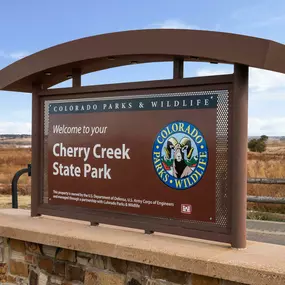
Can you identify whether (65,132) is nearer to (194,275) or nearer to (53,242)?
(53,242)

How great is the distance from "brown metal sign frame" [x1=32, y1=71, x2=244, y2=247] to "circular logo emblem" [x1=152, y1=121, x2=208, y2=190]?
1.00 ft

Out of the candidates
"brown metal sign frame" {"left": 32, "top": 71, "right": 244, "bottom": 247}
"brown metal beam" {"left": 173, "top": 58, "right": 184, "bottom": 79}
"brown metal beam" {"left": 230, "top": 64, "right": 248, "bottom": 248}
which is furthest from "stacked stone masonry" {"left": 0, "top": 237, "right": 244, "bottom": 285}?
"brown metal beam" {"left": 173, "top": 58, "right": 184, "bottom": 79}

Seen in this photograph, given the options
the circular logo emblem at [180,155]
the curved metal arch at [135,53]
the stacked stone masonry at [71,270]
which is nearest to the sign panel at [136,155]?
the circular logo emblem at [180,155]

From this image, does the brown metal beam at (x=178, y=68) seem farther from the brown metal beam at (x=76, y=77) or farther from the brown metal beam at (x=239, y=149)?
the brown metal beam at (x=76, y=77)

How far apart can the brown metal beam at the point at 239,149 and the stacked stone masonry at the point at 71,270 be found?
56 centimetres

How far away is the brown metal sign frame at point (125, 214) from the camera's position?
4.38 m

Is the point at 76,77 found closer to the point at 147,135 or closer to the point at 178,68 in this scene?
the point at 147,135

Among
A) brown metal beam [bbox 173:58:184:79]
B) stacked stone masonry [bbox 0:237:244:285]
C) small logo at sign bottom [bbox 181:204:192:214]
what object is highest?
brown metal beam [bbox 173:58:184:79]

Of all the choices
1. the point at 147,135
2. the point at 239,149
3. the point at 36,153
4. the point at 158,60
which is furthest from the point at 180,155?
the point at 36,153

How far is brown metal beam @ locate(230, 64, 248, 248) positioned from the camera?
4.30 metres

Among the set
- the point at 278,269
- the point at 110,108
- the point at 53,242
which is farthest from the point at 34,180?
the point at 278,269

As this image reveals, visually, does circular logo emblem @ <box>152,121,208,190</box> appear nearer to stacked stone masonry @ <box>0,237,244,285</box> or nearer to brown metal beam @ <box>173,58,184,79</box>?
brown metal beam @ <box>173,58,184,79</box>

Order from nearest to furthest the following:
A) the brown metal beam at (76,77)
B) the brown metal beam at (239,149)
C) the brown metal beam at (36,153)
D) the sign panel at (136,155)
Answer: the brown metal beam at (239,149) < the sign panel at (136,155) < the brown metal beam at (76,77) < the brown metal beam at (36,153)

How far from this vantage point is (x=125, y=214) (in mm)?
5027
